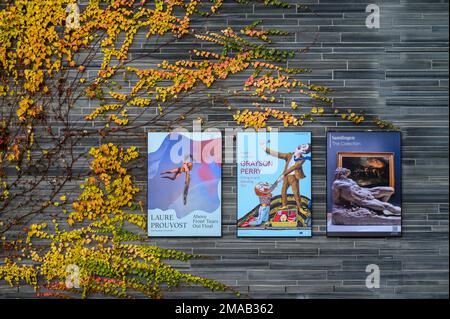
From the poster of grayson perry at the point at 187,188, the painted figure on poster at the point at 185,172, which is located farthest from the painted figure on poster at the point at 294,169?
the painted figure on poster at the point at 185,172

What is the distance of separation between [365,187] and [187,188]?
1.62 metres

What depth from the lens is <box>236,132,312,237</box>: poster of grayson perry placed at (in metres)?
4.35

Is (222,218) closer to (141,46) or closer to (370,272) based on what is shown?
(370,272)

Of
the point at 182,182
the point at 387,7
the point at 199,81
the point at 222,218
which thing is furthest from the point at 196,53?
the point at 387,7

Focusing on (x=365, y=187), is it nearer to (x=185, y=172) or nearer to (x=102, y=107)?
(x=185, y=172)

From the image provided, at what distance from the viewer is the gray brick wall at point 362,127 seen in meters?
4.36

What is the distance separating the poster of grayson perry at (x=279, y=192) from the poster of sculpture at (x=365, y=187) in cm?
24

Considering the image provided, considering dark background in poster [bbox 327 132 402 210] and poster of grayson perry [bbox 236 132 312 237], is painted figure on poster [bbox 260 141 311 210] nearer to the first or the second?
poster of grayson perry [bbox 236 132 312 237]

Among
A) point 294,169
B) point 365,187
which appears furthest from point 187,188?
point 365,187

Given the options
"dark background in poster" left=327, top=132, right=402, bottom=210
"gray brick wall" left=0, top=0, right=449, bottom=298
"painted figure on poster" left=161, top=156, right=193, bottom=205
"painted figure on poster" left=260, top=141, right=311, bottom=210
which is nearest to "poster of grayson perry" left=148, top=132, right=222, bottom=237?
"painted figure on poster" left=161, top=156, right=193, bottom=205

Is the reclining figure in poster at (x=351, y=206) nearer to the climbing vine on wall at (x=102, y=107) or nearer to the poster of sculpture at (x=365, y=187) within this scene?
the poster of sculpture at (x=365, y=187)

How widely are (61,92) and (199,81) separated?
1284 mm

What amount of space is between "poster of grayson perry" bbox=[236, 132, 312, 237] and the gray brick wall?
3.5 inches

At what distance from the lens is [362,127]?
4363 millimetres
